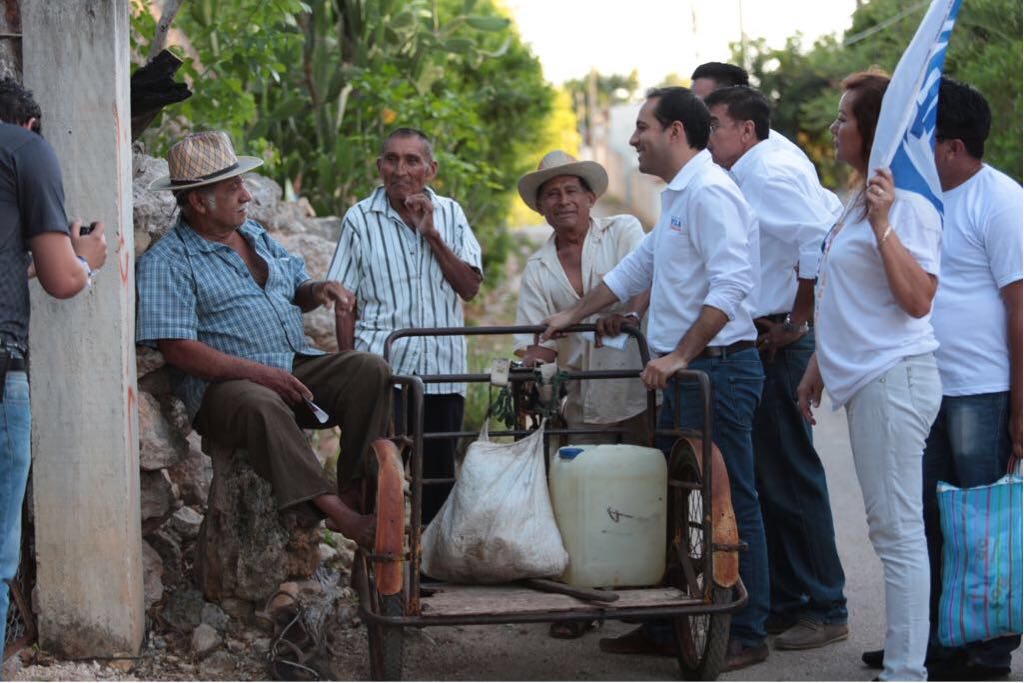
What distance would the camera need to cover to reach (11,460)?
3.94m

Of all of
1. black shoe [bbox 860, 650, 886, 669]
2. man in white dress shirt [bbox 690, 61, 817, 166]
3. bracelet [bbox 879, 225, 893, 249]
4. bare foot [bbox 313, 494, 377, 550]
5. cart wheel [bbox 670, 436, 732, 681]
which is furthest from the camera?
man in white dress shirt [bbox 690, 61, 817, 166]

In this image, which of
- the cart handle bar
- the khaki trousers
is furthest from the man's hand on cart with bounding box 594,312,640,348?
the khaki trousers

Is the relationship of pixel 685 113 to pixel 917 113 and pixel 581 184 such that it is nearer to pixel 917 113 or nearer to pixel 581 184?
pixel 581 184

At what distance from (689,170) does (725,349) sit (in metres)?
0.70

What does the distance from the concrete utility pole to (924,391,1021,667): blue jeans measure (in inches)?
117

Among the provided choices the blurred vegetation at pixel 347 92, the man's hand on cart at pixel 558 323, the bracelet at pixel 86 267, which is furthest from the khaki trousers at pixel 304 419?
the blurred vegetation at pixel 347 92

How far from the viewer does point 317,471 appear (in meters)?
5.06

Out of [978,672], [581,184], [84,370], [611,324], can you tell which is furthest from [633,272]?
[84,370]

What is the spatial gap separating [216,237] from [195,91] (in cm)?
262

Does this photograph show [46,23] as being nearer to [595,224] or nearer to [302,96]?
[595,224]

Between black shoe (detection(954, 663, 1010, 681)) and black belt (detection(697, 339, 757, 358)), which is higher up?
black belt (detection(697, 339, 757, 358))

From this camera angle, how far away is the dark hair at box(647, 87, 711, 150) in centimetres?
509

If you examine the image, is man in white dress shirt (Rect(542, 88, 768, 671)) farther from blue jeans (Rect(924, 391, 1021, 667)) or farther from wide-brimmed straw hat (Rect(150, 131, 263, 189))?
wide-brimmed straw hat (Rect(150, 131, 263, 189))

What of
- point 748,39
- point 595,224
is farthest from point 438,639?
point 748,39
